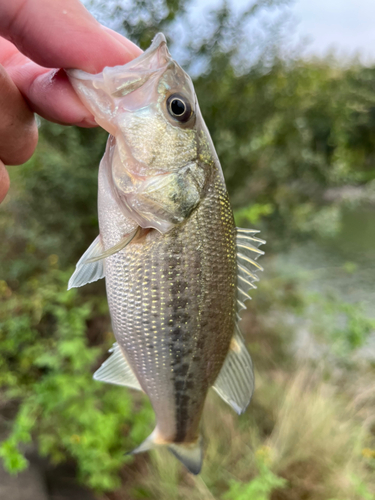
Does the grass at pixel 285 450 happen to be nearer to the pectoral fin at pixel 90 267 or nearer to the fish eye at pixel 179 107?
the pectoral fin at pixel 90 267

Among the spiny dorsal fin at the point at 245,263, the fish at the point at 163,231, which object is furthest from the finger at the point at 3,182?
the spiny dorsal fin at the point at 245,263

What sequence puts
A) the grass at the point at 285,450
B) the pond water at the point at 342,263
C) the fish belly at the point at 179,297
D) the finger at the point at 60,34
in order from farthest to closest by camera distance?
the pond water at the point at 342,263
the grass at the point at 285,450
the fish belly at the point at 179,297
the finger at the point at 60,34

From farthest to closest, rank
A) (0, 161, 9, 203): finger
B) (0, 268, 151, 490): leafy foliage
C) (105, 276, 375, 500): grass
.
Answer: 1. (105, 276, 375, 500): grass
2. (0, 268, 151, 490): leafy foliage
3. (0, 161, 9, 203): finger

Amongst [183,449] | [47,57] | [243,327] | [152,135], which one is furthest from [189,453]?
[243,327]

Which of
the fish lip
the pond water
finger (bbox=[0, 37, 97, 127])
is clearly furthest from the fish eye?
the pond water

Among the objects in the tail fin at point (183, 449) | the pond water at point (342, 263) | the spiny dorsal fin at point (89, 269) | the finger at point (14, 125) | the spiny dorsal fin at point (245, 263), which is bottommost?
the pond water at point (342, 263)

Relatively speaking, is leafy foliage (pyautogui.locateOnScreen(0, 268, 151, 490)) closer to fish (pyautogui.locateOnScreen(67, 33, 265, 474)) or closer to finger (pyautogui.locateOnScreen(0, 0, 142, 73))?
fish (pyautogui.locateOnScreen(67, 33, 265, 474))
